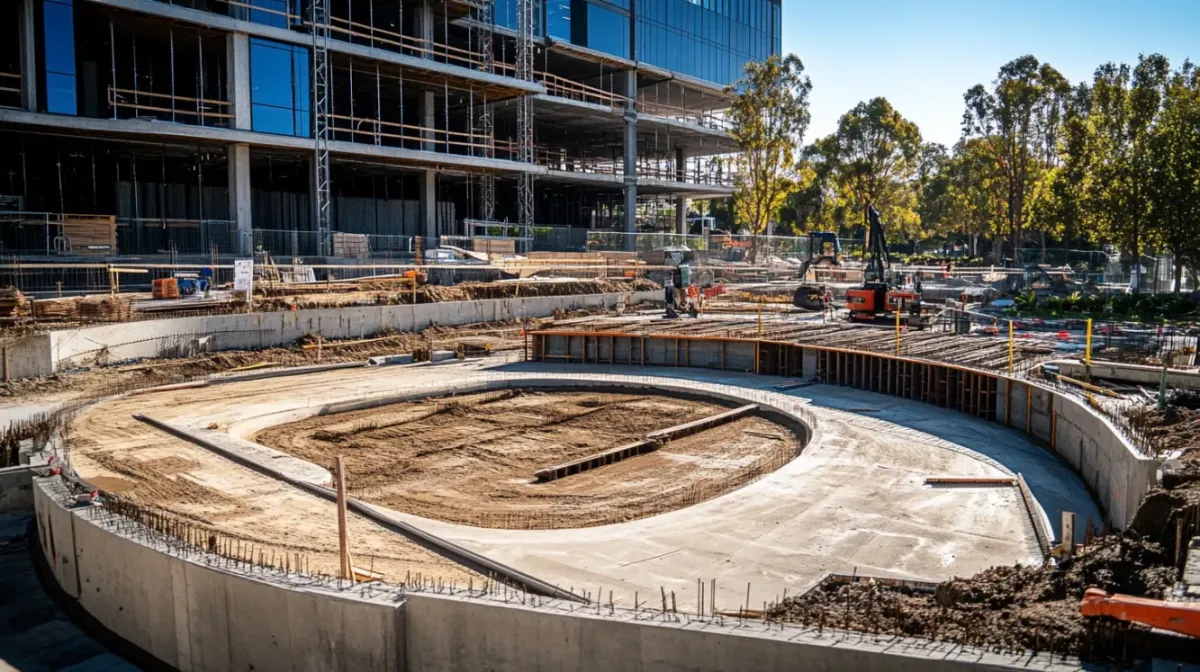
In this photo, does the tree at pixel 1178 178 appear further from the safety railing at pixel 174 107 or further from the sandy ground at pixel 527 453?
the safety railing at pixel 174 107

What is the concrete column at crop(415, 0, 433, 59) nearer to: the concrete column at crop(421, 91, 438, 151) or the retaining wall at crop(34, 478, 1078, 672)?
the concrete column at crop(421, 91, 438, 151)

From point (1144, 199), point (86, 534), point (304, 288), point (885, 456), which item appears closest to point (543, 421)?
point (885, 456)

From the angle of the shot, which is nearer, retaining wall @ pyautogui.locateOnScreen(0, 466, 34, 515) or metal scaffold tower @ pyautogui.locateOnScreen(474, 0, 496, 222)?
retaining wall @ pyautogui.locateOnScreen(0, 466, 34, 515)

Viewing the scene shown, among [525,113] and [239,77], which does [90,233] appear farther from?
[525,113]

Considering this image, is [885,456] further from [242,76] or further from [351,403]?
[242,76]

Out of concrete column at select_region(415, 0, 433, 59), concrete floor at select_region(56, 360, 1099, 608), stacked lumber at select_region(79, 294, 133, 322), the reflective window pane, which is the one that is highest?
concrete column at select_region(415, 0, 433, 59)

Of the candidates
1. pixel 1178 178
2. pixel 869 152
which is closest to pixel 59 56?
pixel 1178 178

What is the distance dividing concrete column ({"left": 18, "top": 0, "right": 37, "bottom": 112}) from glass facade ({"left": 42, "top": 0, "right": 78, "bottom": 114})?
15.6 inches

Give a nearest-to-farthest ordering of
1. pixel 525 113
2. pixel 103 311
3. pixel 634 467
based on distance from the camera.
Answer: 1. pixel 634 467
2. pixel 103 311
3. pixel 525 113

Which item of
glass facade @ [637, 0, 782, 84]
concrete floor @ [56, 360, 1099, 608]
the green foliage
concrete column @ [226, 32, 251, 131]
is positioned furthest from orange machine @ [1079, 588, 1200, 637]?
glass facade @ [637, 0, 782, 84]

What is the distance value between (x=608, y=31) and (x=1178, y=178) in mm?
37577

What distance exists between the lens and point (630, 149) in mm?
65125

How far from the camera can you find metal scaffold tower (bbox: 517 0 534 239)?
5572 cm

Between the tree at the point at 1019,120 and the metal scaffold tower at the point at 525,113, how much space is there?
30.1 meters
